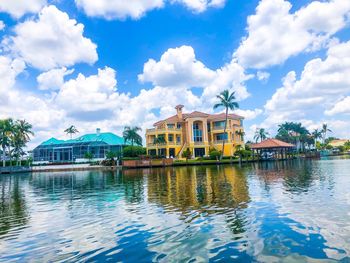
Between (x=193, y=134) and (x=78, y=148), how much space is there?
37562mm

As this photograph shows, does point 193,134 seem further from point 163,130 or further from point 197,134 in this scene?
point 163,130

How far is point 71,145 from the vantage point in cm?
8794

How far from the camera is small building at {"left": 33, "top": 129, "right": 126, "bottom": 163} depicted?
85.1m

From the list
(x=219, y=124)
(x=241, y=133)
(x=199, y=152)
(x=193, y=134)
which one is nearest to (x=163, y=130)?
(x=193, y=134)

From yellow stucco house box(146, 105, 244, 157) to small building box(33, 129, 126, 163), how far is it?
18464 millimetres

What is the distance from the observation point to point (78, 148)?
3430 inches

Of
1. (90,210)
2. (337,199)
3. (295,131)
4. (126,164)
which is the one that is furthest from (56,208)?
(295,131)

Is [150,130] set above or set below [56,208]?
above

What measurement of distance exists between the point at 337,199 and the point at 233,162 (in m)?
46.7

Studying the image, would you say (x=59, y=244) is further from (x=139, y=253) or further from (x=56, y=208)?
(x=56, y=208)

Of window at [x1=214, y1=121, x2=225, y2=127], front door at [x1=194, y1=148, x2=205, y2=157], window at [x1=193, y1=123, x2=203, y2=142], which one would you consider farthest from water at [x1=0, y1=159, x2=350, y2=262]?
window at [x1=214, y1=121, x2=225, y2=127]

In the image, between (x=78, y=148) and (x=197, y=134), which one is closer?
(x=197, y=134)

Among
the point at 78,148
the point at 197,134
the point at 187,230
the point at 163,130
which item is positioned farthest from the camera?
the point at 78,148

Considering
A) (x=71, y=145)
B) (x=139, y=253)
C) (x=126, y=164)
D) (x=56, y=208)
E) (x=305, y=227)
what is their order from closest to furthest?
(x=139, y=253), (x=305, y=227), (x=56, y=208), (x=126, y=164), (x=71, y=145)
